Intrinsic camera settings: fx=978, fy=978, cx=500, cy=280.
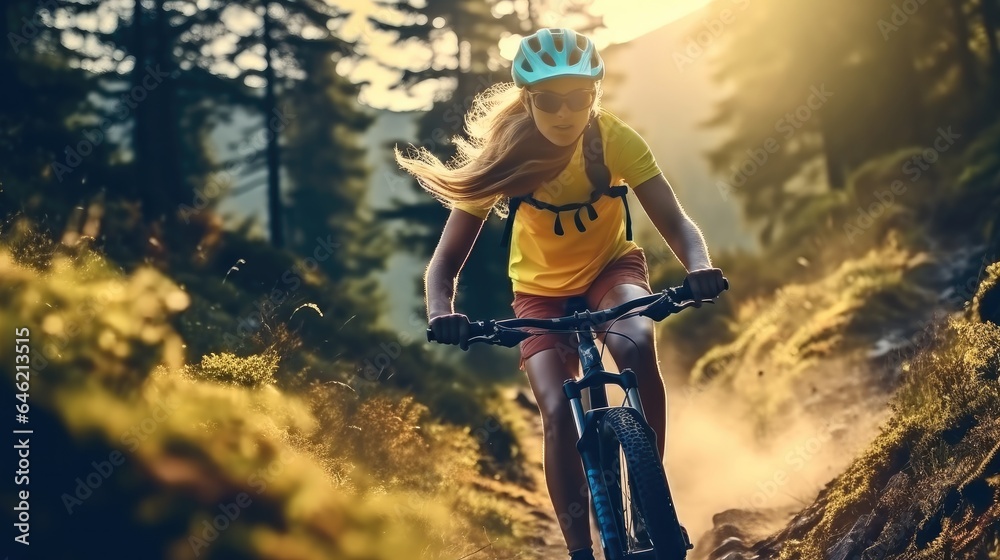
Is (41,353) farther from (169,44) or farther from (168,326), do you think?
(169,44)

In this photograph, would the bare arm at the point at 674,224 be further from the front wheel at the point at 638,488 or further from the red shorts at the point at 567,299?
the front wheel at the point at 638,488

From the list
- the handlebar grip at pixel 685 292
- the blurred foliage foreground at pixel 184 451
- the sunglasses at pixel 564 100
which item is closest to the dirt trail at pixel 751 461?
the blurred foliage foreground at pixel 184 451

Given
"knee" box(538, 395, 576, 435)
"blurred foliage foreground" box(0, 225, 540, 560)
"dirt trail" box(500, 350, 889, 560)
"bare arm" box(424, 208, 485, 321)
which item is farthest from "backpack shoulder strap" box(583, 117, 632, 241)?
"dirt trail" box(500, 350, 889, 560)

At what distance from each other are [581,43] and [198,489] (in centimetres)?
358

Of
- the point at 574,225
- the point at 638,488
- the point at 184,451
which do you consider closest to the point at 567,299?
the point at 574,225

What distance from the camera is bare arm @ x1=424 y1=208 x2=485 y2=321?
497 centimetres

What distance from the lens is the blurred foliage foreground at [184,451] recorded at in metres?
5.80

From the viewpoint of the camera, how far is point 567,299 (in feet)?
17.3

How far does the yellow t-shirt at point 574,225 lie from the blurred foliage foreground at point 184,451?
2.38 meters

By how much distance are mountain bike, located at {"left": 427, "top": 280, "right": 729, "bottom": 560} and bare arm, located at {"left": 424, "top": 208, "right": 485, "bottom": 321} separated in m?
0.62

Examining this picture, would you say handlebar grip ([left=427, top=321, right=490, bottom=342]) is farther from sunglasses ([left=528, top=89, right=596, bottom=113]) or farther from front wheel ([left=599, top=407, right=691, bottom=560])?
sunglasses ([left=528, top=89, right=596, bottom=113])

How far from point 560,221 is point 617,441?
135 centimetres

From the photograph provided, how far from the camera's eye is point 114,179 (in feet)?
51.5

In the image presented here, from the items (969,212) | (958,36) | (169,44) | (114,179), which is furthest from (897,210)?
(169,44)
